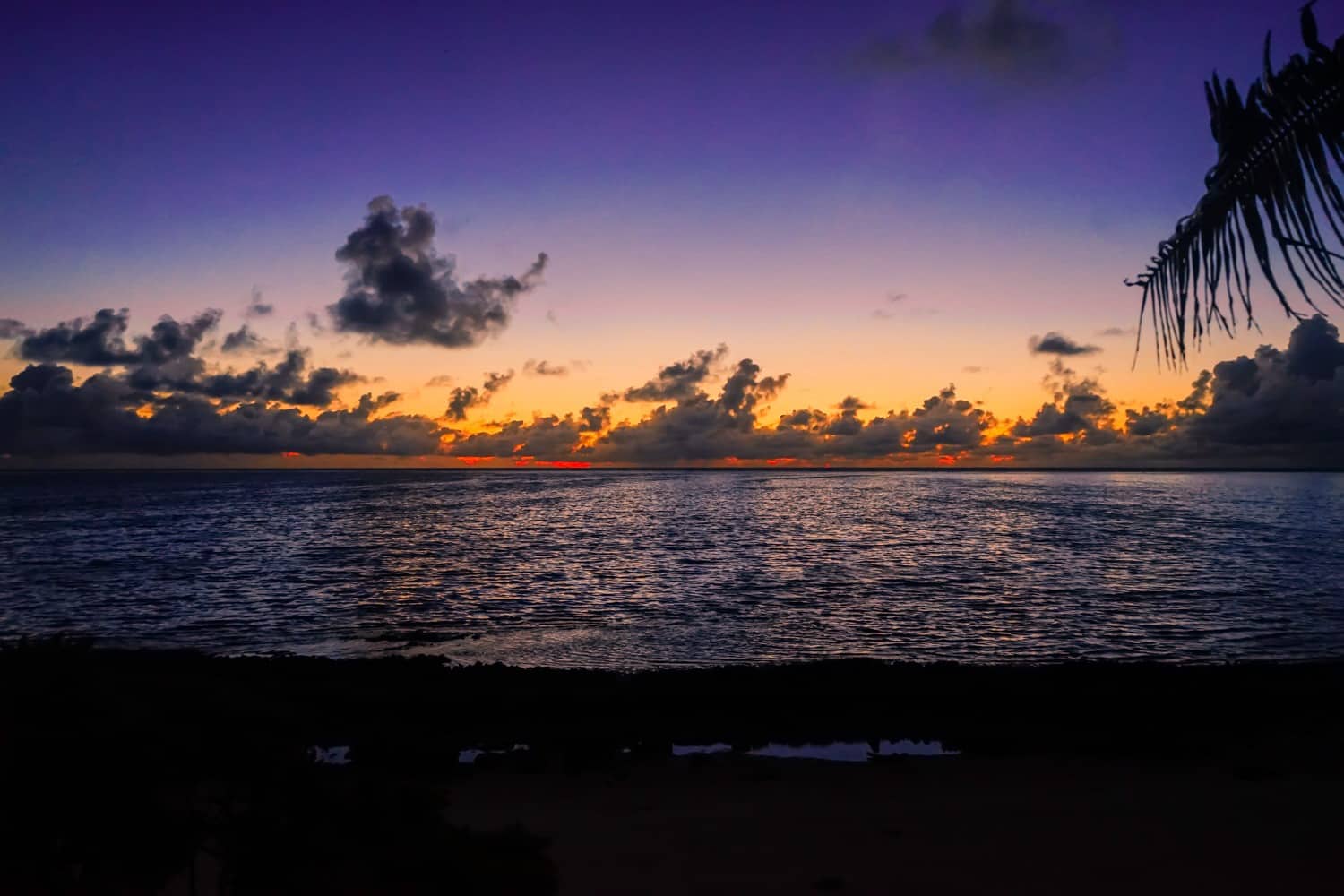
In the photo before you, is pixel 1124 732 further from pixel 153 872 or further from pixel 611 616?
pixel 611 616

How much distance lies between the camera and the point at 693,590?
3659 centimetres

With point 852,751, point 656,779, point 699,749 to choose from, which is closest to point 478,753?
point 656,779

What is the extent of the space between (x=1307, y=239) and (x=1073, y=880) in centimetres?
925

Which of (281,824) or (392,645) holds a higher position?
(281,824)

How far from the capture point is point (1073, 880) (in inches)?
364

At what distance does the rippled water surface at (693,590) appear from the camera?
25.8 meters

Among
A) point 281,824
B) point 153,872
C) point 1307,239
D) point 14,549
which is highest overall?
point 1307,239

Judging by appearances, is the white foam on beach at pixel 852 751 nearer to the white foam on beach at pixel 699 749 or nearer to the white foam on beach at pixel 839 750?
the white foam on beach at pixel 839 750

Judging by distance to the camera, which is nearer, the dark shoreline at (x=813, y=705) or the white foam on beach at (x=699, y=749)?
the white foam on beach at (x=699, y=749)

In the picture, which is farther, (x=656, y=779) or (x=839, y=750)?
(x=839, y=750)

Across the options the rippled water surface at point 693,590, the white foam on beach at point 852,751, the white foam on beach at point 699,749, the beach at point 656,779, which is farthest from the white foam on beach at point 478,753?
the rippled water surface at point 693,590

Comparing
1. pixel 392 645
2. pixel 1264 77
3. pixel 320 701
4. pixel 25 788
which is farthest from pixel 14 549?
pixel 1264 77

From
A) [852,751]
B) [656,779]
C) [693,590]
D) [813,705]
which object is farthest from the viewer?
[693,590]

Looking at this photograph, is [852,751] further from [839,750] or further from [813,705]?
[813,705]
